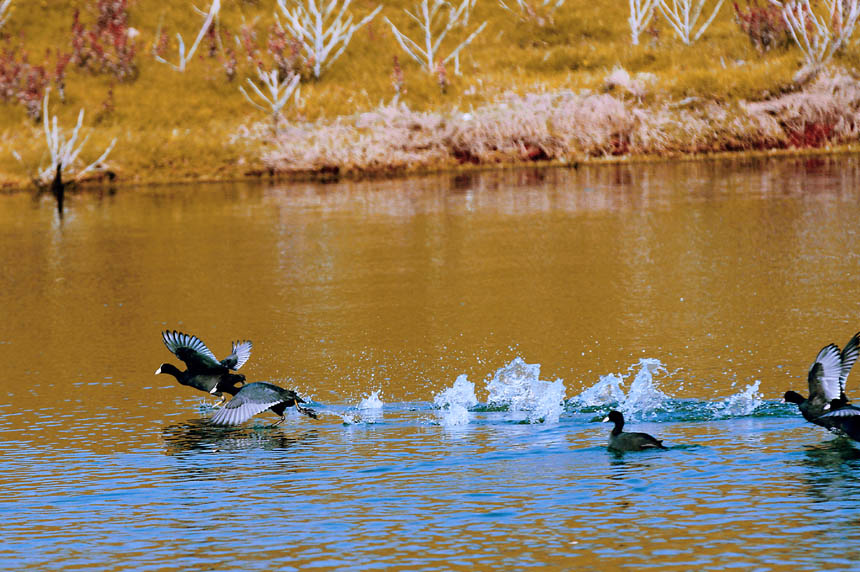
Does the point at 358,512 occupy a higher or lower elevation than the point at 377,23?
lower

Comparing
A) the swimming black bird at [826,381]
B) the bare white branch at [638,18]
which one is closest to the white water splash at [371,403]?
the swimming black bird at [826,381]

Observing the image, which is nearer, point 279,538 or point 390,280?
point 279,538

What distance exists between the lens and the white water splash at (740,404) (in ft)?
63.0

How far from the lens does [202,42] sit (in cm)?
8244

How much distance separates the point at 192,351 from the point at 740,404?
8438 mm

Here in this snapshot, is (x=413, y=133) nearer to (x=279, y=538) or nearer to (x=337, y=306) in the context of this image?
(x=337, y=306)

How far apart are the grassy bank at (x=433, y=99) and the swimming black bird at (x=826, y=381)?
51.8m

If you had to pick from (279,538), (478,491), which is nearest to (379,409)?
(478,491)

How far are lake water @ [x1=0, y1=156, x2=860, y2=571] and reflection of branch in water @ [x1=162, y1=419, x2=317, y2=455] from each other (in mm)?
67

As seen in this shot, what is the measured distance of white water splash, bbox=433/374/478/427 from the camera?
65.7 feet

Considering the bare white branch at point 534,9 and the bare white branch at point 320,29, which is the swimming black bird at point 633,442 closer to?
the bare white branch at point 320,29

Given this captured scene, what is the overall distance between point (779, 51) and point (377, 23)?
2453 centimetres

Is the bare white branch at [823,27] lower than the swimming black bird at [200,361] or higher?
higher

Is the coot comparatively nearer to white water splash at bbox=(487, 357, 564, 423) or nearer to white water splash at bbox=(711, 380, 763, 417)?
white water splash at bbox=(711, 380, 763, 417)
